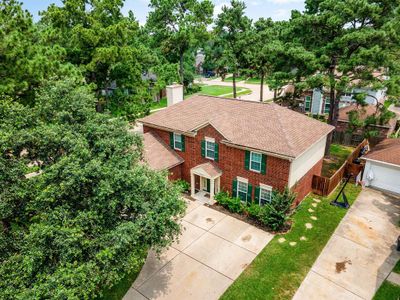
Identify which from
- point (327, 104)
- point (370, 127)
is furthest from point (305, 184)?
point (327, 104)

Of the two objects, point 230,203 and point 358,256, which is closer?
point 358,256

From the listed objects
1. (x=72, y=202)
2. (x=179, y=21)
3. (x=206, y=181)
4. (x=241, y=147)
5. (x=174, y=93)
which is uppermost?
(x=179, y=21)

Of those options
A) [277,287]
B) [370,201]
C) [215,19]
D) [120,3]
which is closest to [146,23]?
[215,19]

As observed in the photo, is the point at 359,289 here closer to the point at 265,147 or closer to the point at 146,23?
the point at 265,147

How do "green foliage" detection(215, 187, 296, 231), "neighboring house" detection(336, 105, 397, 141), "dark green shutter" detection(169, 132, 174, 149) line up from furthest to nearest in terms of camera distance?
"neighboring house" detection(336, 105, 397, 141) → "dark green shutter" detection(169, 132, 174, 149) → "green foliage" detection(215, 187, 296, 231)

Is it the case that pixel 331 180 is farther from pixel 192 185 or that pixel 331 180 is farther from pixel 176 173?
pixel 176 173

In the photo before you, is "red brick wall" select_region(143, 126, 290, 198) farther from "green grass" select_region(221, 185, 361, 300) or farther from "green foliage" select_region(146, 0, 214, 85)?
"green foliage" select_region(146, 0, 214, 85)

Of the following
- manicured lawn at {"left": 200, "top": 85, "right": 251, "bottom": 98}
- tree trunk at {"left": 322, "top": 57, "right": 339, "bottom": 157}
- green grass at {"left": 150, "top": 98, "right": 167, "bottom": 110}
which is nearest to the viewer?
tree trunk at {"left": 322, "top": 57, "right": 339, "bottom": 157}

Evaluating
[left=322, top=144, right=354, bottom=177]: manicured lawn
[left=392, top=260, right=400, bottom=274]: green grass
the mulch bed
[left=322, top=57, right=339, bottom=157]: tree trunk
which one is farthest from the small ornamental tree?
[left=322, top=57, right=339, bottom=157]: tree trunk
